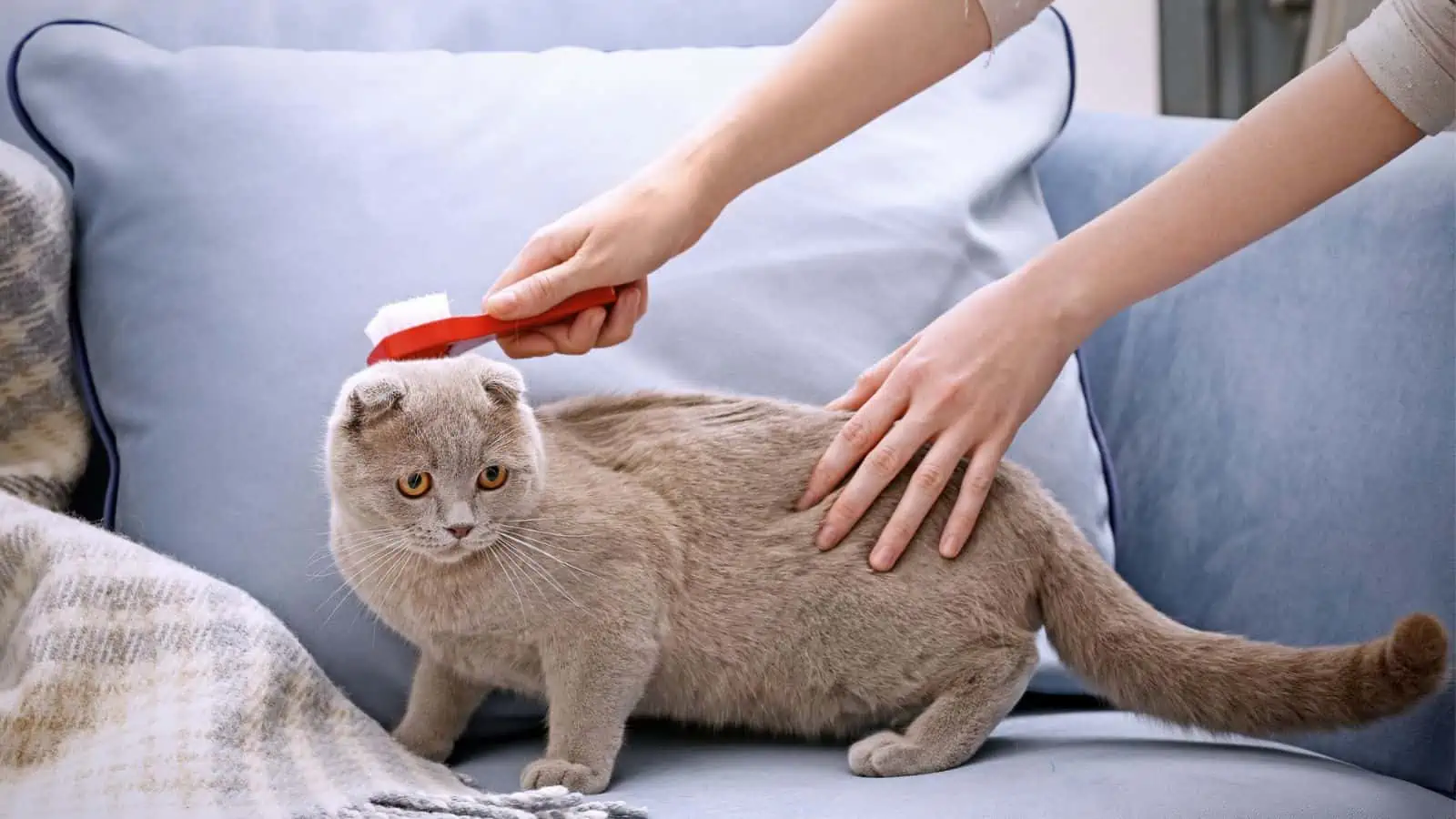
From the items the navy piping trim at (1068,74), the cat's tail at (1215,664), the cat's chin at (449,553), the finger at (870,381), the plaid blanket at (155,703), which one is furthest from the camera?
the navy piping trim at (1068,74)

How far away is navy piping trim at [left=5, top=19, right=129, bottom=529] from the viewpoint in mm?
1298

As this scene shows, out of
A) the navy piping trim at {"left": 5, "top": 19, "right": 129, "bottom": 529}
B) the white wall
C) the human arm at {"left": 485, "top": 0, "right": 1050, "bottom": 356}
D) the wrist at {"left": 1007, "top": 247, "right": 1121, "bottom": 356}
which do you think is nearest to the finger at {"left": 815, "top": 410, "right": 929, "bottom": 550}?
the wrist at {"left": 1007, "top": 247, "right": 1121, "bottom": 356}

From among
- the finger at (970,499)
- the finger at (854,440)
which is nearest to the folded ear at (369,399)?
the finger at (854,440)

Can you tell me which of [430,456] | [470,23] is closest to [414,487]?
[430,456]

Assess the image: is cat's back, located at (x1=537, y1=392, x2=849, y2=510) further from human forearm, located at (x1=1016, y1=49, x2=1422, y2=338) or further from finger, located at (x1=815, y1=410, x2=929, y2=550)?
human forearm, located at (x1=1016, y1=49, x2=1422, y2=338)

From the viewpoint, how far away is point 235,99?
1305 millimetres

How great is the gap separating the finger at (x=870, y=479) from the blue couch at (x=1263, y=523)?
206 millimetres

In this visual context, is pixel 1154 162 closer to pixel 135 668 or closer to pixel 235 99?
pixel 235 99

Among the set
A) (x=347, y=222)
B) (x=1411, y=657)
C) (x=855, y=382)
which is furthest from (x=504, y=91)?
(x=1411, y=657)

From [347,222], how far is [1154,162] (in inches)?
35.2

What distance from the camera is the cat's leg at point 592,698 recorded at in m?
1.10

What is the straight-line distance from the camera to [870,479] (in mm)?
1158

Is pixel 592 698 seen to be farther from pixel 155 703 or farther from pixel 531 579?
pixel 155 703

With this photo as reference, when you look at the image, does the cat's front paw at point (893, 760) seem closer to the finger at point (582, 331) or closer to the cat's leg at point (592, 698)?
the cat's leg at point (592, 698)
